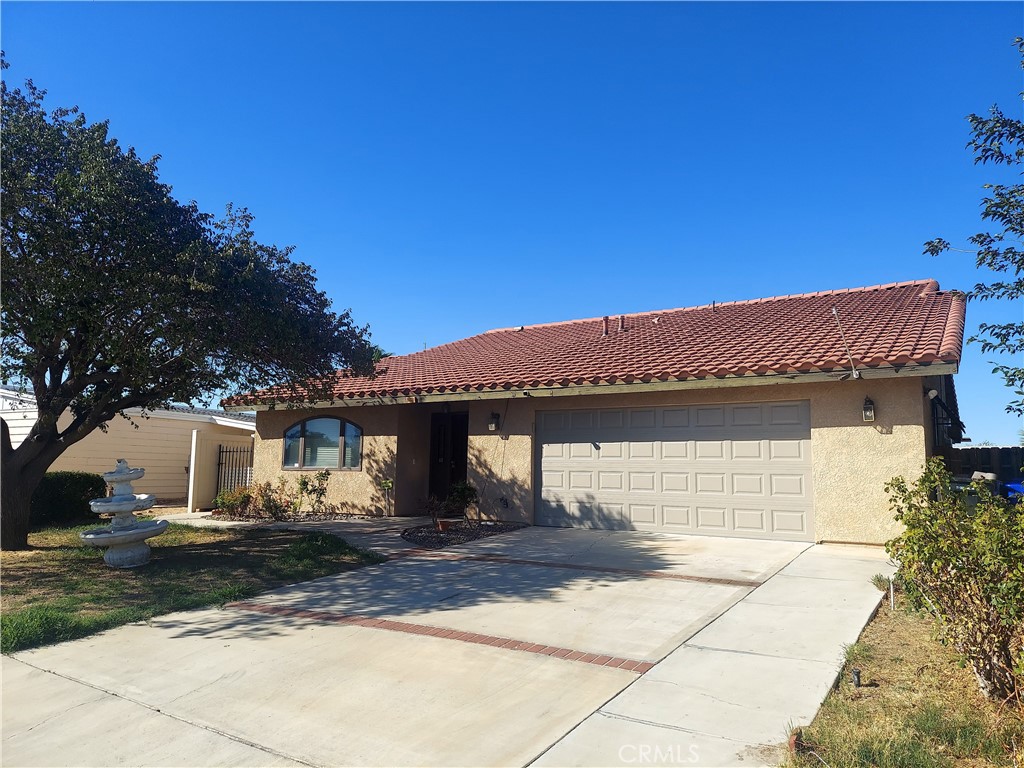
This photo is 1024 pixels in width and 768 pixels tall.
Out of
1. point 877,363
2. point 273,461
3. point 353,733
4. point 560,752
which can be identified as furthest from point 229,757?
point 273,461

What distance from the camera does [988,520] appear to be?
3949 millimetres

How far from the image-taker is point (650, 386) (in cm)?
1137

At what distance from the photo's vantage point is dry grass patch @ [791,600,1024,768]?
3430 millimetres

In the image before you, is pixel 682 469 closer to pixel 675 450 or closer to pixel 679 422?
pixel 675 450

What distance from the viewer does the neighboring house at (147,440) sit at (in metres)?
18.8

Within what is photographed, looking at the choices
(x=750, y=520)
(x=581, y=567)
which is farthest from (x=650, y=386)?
(x=581, y=567)

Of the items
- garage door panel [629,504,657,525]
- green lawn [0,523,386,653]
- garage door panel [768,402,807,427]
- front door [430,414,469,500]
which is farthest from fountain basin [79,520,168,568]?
garage door panel [768,402,807,427]

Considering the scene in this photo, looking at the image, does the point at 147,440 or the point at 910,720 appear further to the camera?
the point at 147,440

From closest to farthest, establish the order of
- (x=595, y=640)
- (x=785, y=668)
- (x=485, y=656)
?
1. (x=785, y=668)
2. (x=485, y=656)
3. (x=595, y=640)

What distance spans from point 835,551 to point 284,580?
25.4ft

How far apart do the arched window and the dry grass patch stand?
41.5ft

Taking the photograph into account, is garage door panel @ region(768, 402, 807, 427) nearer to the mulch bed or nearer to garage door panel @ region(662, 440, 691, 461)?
garage door panel @ region(662, 440, 691, 461)

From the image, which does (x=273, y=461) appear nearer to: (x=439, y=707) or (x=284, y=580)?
(x=284, y=580)

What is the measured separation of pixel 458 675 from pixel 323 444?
40.6 ft
